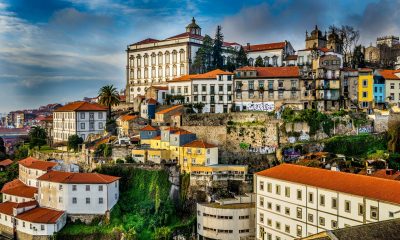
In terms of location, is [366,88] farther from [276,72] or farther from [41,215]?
[41,215]

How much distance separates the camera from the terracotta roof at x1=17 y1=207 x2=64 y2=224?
139ft

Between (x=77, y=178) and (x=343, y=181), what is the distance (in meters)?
25.9

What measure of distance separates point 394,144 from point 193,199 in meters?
22.3

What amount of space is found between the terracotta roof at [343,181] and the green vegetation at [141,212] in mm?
10550

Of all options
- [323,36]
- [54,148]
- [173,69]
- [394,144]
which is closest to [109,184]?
[54,148]

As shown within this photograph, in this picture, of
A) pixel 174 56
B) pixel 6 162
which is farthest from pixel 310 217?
pixel 6 162

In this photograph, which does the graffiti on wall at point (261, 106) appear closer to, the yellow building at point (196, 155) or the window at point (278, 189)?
the yellow building at point (196, 155)

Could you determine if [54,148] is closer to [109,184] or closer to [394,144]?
[109,184]

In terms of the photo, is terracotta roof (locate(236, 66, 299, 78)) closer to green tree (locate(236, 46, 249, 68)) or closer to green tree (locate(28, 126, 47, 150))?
green tree (locate(236, 46, 249, 68))

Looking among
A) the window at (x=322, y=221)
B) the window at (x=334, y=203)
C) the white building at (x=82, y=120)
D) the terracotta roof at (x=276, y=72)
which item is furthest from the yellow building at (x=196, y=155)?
the white building at (x=82, y=120)

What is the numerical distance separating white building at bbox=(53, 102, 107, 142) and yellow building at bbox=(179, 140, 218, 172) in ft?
68.3

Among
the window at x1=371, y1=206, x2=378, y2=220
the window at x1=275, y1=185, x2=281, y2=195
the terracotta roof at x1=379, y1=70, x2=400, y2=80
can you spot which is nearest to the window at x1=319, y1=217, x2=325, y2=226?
the window at x1=371, y1=206, x2=378, y2=220

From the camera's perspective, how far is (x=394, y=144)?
46531mm

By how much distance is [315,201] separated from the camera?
3294 centimetres
